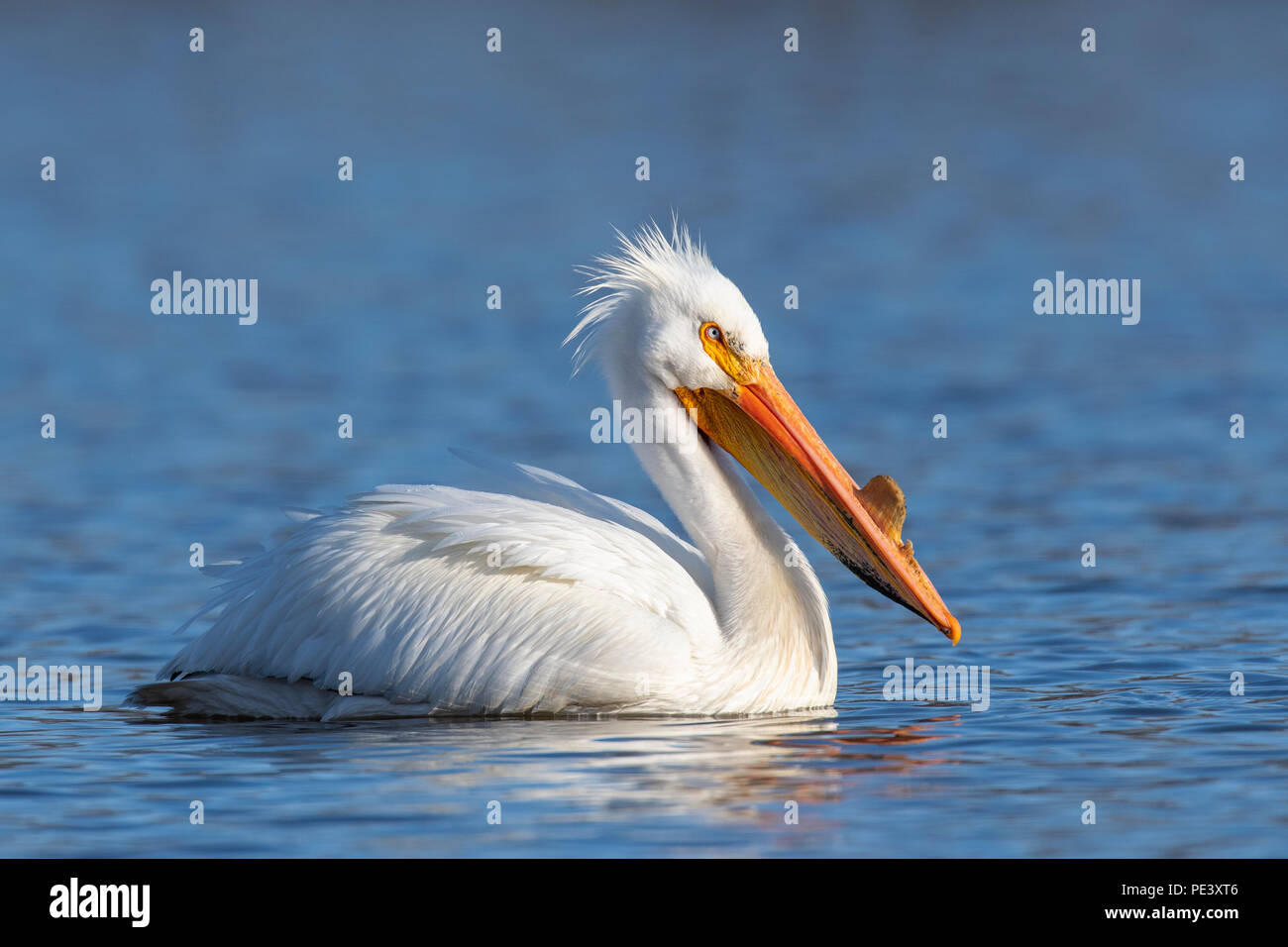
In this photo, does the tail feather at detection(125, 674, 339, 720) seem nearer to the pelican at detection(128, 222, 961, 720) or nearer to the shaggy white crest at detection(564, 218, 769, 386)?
the pelican at detection(128, 222, 961, 720)

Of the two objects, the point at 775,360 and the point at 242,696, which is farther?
the point at 775,360

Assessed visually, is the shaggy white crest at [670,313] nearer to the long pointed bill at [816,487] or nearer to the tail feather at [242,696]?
the long pointed bill at [816,487]

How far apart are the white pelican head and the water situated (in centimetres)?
57

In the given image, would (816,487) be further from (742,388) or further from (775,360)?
(775,360)

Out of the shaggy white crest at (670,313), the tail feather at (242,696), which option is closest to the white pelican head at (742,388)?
the shaggy white crest at (670,313)

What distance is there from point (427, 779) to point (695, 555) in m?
1.79

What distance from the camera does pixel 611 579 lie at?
290 inches

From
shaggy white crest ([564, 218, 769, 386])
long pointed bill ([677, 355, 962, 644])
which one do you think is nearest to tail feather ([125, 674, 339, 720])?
shaggy white crest ([564, 218, 769, 386])

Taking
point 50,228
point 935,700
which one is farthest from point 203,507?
point 50,228

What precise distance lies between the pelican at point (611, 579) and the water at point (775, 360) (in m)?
0.19

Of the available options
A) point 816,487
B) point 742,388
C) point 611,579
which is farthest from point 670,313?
point 611,579

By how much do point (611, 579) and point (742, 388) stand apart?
95 centimetres

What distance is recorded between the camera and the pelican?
7.36 m
